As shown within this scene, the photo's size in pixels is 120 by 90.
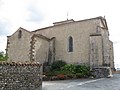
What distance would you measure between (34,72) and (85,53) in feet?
54.6

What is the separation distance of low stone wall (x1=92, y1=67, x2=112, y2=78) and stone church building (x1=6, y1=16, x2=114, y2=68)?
1013 millimetres

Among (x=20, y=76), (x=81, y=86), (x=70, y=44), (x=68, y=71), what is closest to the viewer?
(x=20, y=76)

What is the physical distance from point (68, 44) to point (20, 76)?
19.1 meters

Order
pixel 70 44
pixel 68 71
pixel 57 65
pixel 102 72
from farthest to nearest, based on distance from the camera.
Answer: pixel 70 44, pixel 57 65, pixel 68 71, pixel 102 72

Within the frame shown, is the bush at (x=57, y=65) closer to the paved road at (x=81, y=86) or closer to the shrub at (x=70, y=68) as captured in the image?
the shrub at (x=70, y=68)

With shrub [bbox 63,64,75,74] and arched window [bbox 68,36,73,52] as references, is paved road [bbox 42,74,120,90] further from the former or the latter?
arched window [bbox 68,36,73,52]

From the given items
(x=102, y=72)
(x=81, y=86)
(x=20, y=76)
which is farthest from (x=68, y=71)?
(x=20, y=76)

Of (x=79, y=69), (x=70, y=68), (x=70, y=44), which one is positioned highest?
(x=70, y=44)

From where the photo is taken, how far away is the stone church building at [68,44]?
2479 cm

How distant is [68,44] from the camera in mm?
28281

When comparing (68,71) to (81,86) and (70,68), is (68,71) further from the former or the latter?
(81,86)

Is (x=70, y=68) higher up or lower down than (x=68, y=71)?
higher up

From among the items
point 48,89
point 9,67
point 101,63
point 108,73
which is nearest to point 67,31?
point 101,63

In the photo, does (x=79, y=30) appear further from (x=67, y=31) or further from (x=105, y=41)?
(x=105, y=41)
